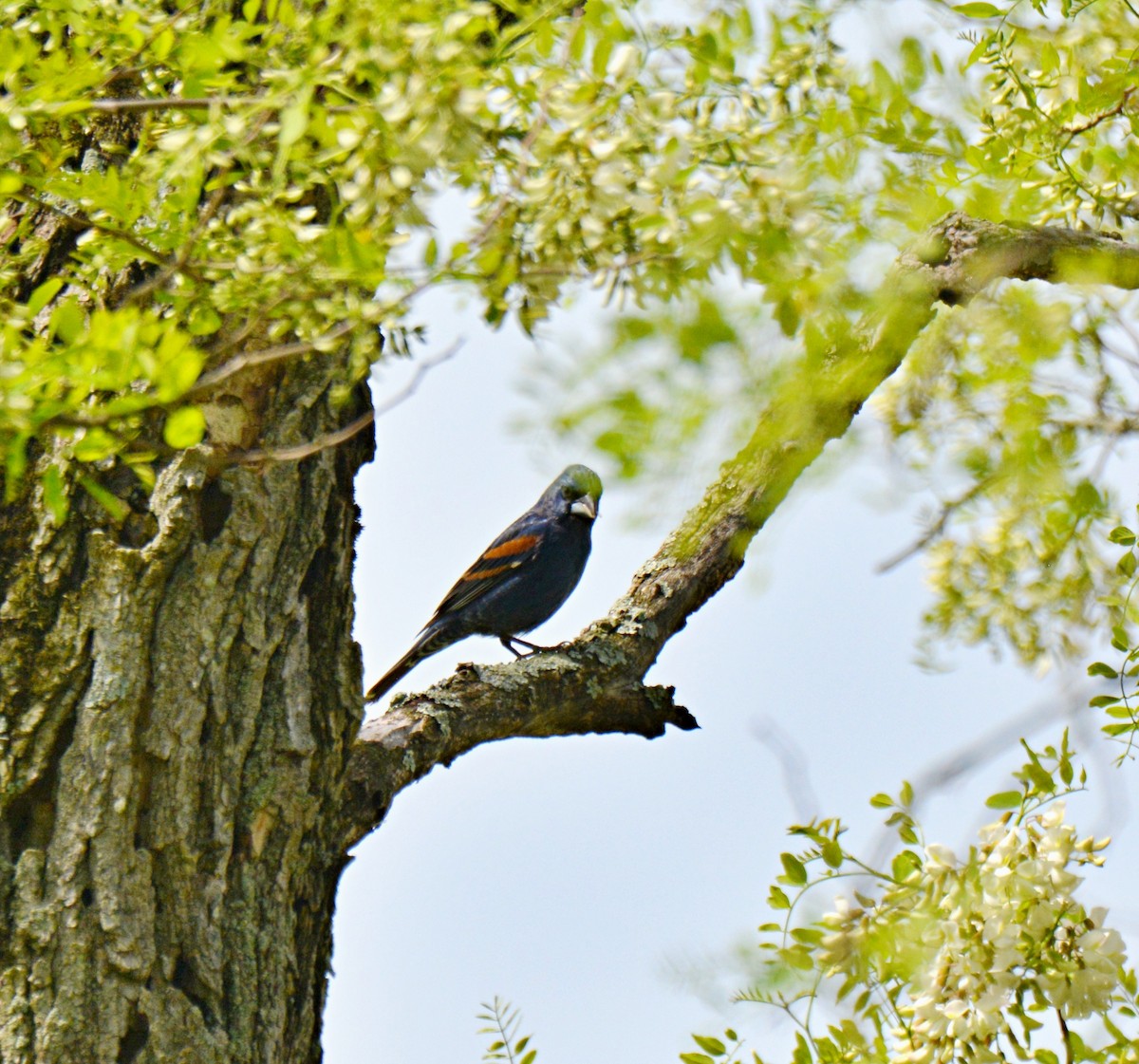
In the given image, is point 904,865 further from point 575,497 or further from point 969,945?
point 575,497

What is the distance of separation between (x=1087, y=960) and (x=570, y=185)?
5.74 feet

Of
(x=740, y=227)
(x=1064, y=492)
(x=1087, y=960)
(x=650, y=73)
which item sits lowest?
(x=1087, y=960)

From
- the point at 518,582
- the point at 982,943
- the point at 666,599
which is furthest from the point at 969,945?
the point at 518,582

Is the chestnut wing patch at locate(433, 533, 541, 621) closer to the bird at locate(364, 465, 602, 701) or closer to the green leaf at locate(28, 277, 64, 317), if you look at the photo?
the bird at locate(364, 465, 602, 701)

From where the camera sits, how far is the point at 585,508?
6.29m

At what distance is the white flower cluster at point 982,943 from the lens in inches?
91.3

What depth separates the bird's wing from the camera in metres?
6.02

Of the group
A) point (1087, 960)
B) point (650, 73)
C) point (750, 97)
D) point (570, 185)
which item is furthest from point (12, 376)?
point (1087, 960)

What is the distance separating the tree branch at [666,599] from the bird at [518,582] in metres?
2.11

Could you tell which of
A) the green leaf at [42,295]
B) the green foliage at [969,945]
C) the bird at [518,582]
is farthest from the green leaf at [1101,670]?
the bird at [518,582]

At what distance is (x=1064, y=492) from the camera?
1.60 meters

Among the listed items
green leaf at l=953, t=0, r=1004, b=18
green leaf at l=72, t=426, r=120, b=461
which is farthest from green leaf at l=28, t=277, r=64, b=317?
green leaf at l=953, t=0, r=1004, b=18

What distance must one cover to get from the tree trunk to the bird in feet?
9.61

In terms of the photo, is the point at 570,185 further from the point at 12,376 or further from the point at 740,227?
the point at 12,376
